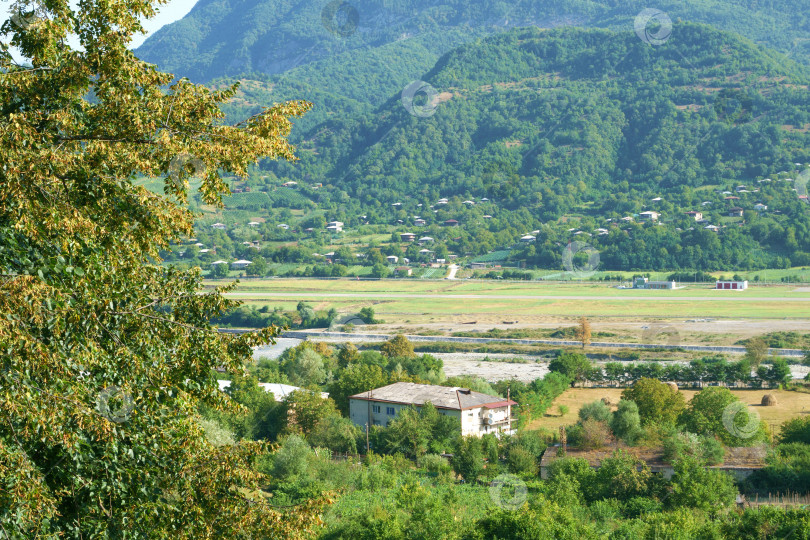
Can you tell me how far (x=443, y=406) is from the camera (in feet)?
88.0

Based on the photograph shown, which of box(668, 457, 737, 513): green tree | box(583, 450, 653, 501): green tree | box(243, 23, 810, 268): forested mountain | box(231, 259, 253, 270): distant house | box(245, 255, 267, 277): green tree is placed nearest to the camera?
box(668, 457, 737, 513): green tree

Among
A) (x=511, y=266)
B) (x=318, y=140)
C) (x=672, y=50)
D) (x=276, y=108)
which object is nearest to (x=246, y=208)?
(x=318, y=140)

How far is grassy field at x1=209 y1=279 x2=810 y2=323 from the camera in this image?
5812 cm

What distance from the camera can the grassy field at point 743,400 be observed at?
28.7 m

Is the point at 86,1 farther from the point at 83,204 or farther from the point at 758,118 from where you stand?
the point at 758,118

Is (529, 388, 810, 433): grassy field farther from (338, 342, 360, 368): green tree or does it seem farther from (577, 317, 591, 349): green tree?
(577, 317, 591, 349): green tree

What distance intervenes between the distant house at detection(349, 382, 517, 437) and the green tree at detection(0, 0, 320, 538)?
21627mm

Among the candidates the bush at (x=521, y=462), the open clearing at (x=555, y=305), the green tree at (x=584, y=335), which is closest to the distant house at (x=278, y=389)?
the bush at (x=521, y=462)

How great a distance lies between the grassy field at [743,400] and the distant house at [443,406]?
71.1 inches

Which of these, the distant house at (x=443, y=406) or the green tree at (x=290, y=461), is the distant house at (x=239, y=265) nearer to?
the distant house at (x=443, y=406)

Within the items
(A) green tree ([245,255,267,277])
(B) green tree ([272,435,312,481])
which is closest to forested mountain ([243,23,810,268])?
(A) green tree ([245,255,267,277])

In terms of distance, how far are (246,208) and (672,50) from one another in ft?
266

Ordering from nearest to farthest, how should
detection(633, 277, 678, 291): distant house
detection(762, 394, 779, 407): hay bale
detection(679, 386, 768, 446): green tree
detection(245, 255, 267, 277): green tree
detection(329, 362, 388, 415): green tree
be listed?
detection(679, 386, 768, 446): green tree < detection(329, 362, 388, 415): green tree < detection(762, 394, 779, 407): hay bale < detection(633, 277, 678, 291): distant house < detection(245, 255, 267, 277): green tree

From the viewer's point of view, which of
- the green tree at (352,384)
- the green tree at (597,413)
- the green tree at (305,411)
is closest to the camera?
the green tree at (597,413)
